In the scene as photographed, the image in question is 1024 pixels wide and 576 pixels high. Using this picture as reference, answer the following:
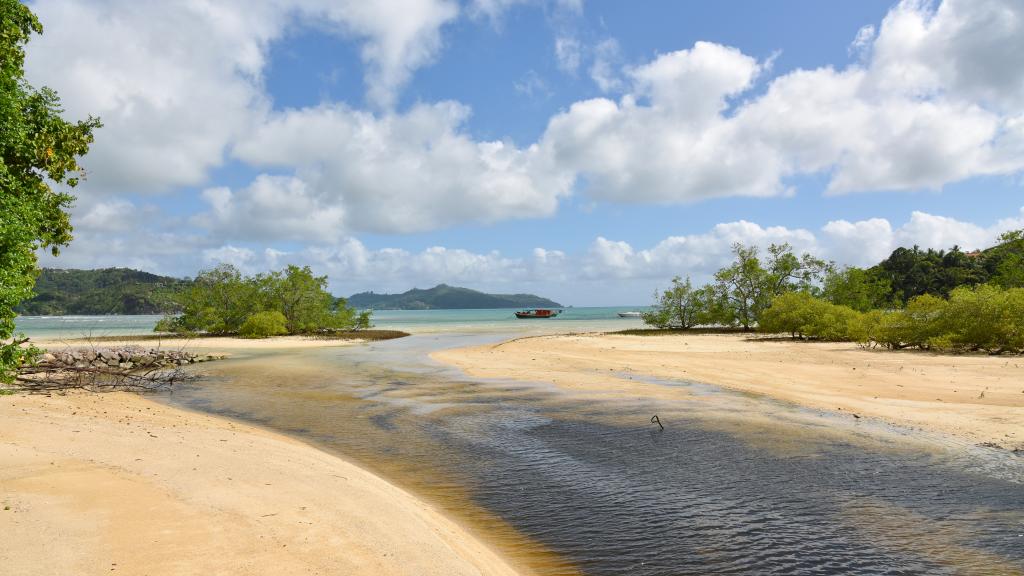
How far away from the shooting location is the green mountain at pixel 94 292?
15575cm

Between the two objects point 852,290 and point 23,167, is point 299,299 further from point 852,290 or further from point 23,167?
point 852,290

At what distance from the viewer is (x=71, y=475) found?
7453 mm

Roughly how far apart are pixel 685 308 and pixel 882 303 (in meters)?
20.9

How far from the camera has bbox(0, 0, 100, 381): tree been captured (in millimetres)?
10977

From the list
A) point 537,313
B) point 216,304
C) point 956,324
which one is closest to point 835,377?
point 956,324

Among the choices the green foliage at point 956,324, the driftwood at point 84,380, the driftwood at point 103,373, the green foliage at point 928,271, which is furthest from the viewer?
the green foliage at point 928,271

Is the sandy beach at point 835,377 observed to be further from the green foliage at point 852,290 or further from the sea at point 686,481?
the green foliage at point 852,290

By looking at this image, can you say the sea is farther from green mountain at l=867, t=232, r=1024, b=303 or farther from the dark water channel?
green mountain at l=867, t=232, r=1024, b=303

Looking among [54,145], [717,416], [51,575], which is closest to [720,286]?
[717,416]

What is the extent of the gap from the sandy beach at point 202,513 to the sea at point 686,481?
122 centimetres

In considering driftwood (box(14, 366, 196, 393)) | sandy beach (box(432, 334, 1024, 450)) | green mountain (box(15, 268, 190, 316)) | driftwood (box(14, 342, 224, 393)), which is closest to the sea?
sandy beach (box(432, 334, 1024, 450))

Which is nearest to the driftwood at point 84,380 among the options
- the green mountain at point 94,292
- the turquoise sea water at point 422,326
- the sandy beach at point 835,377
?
the sandy beach at point 835,377

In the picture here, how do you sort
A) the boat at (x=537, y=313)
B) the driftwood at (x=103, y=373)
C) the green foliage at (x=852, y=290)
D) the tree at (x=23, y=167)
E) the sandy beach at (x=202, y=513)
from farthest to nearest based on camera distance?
the boat at (x=537, y=313)
the green foliage at (x=852, y=290)
the driftwood at (x=103, y=373)
the tree at (x=23, y=167)
the sandy beach at (x=202, y=513)

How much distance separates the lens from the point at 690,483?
9297 millimetres
